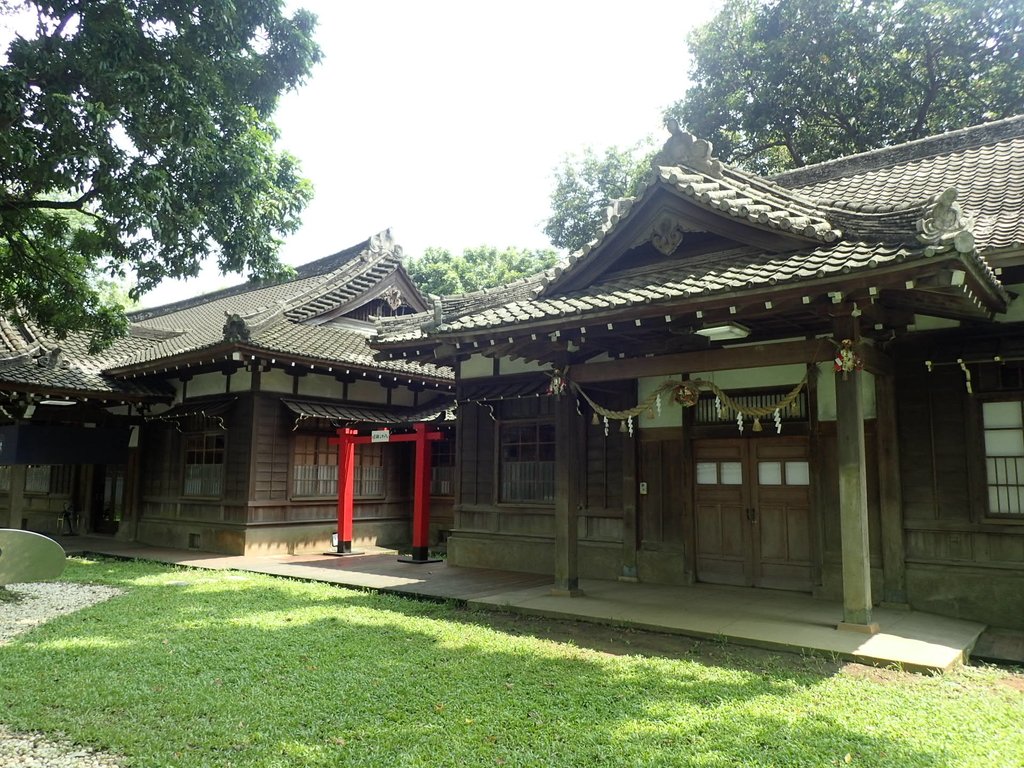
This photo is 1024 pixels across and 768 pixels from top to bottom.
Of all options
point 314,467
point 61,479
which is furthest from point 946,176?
point 61,479

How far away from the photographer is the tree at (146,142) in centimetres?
879

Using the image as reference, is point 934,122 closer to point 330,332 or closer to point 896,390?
point 896,390

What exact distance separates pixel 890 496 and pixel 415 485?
8.42m

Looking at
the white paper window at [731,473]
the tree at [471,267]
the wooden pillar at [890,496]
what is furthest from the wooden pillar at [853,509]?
the tree at [471,267]

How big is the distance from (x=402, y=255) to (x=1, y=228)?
1027 centimetres

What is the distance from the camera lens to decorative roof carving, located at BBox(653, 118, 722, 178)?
941 cm

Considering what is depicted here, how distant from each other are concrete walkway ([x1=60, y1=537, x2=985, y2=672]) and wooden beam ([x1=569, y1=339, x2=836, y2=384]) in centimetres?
278

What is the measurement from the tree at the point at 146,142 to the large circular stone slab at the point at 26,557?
4.41m

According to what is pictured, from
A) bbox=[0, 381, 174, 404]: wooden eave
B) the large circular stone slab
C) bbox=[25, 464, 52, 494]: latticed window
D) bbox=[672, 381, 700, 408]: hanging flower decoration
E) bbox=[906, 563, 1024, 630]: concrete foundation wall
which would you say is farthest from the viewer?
bbox=[25, 464, 52, 494]: latticed window

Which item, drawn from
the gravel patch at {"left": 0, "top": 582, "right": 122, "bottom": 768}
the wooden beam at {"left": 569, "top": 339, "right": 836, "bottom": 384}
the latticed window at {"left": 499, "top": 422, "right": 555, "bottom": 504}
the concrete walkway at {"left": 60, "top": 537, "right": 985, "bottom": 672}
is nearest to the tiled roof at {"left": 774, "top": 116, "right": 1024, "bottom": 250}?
the wooden beam at {"left": 569, "top": 339, "right": 836, "bottom": 384}

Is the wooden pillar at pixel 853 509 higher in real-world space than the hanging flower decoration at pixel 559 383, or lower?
lower

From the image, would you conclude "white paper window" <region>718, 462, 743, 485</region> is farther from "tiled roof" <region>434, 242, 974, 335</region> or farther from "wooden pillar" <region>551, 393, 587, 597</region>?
"tiled roof" <region>434, 242, 974, 335</region>

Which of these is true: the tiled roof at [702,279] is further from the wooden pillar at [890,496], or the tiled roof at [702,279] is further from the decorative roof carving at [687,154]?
the wooden pillar at [890,496]

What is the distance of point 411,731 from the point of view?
4719 mm
